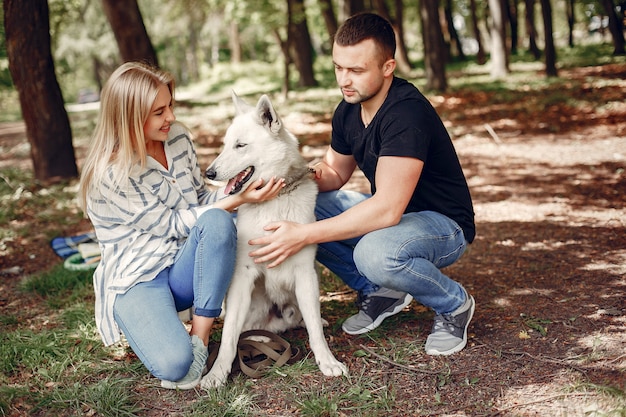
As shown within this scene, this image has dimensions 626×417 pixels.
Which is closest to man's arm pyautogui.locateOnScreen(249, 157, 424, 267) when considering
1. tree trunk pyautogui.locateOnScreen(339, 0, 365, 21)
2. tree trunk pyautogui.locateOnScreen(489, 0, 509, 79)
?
tree trunk pyautogui.locateOnScreen(339, 0, 365, 21)

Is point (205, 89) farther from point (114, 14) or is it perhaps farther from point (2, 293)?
point (2, 293)

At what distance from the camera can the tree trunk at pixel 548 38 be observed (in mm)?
13647

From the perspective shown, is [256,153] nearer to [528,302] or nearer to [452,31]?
[528,302]

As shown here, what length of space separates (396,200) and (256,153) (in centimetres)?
77

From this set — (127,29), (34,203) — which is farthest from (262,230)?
(127,29)

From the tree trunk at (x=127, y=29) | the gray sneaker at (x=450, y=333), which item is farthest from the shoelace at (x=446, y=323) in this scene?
the tree trunk at (x=127, y=29)

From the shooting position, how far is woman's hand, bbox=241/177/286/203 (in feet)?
9.05

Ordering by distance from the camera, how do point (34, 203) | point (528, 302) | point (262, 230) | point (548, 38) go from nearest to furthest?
point (262, 230) → point (528, 302) → point (34, 203) → point (548, 38)

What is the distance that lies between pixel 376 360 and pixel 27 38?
5573 mm

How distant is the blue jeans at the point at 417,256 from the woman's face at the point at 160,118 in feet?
3.83

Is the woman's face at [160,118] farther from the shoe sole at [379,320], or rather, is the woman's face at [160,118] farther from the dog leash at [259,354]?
the shoe sole at [379,320]

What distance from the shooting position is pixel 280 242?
2.63 m

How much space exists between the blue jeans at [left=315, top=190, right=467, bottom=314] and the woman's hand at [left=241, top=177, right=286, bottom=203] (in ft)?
1.61

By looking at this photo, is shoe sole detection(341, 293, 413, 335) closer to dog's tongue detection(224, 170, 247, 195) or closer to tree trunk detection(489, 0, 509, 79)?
dog's tongue detection(224, 170, 247, 195)
